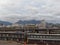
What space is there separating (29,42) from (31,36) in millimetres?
331

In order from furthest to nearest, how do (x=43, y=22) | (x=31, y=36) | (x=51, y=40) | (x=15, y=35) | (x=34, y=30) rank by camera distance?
(x=43, y=22) → (x=34, y=30) → (x=15, y=35) → (x=31, y=36) → (x=51, y=40)

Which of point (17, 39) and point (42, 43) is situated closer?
point (42, 43)

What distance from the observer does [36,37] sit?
7.52 meters

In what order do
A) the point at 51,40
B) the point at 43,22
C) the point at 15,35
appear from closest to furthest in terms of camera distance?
1. the point at 51,40
2. the point at 15,35
3. the point at 43,22

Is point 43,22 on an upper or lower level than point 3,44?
upper

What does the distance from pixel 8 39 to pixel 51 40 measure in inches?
94.8

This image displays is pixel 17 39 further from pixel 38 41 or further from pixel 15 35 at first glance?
pixel 38 41

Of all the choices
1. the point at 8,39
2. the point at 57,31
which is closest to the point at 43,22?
the point at 57,31

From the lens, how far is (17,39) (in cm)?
794

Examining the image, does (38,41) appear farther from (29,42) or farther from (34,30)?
(34,30)

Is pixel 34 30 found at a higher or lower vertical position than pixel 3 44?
higher

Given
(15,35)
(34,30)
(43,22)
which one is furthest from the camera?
(43,22)

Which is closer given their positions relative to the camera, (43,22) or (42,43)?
(42,43)

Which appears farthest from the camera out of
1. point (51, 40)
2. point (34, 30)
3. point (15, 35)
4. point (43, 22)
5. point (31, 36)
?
point (43, 22)
